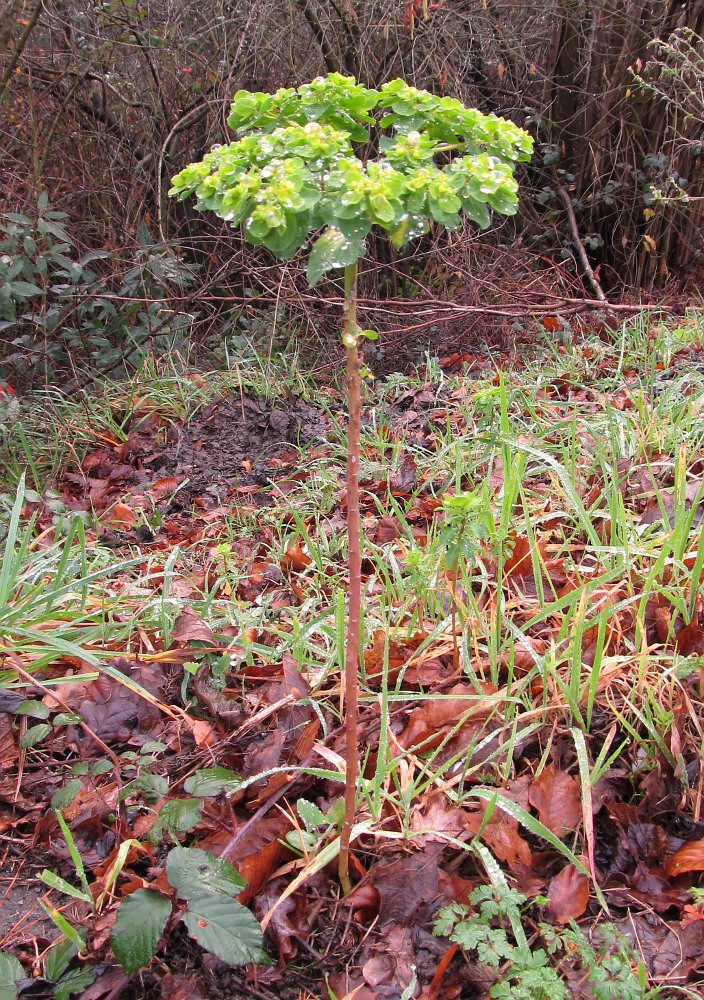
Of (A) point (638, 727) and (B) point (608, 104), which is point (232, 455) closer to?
(A) point (638, 727)

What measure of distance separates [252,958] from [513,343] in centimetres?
365

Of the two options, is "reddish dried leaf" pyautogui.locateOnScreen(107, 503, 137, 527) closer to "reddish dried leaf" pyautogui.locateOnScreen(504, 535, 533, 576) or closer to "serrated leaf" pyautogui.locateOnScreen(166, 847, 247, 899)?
"reddish dried leaf" pyautogui.locateOnScreen(504, 535, 533, 576)

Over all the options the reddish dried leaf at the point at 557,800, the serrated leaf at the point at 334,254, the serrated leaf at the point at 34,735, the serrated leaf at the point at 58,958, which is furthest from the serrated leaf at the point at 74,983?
the serrated leaf at the point at 334,254

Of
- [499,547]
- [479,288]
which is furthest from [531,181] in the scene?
[499,547]

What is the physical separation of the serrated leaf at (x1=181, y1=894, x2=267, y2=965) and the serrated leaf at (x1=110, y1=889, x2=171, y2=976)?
4 cm

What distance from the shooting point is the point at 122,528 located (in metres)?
2.71

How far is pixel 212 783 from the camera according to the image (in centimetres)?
123

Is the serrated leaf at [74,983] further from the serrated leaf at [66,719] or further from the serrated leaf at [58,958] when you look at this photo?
the serrated leaf at [66,719]

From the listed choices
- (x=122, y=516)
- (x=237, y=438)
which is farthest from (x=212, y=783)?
(x=237, y=438)

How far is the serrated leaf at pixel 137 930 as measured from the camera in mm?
966

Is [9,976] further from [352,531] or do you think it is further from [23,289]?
[23,289]

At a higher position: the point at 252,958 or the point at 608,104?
the point at 608,104

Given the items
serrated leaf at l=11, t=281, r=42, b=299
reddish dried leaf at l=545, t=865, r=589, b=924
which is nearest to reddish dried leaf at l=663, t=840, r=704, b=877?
reddish dried leaf at l=545, t=865, r=589, b=924

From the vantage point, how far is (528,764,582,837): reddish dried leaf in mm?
1225
